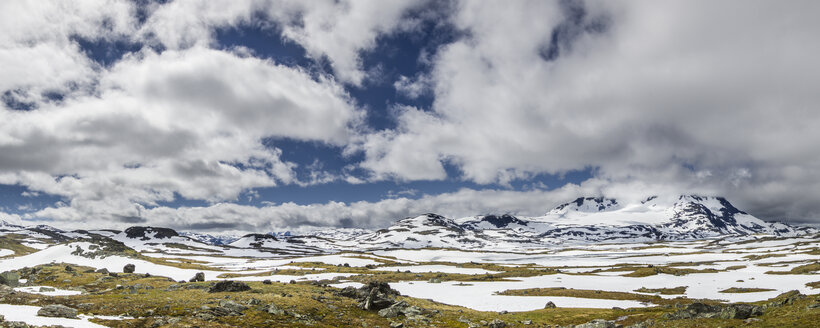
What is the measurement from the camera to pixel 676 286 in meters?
92.9

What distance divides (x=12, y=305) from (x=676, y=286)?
11545 cm

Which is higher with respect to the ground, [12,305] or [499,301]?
[12,305]

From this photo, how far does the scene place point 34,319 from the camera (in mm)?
25656

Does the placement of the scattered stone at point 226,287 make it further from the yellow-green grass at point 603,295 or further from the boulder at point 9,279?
the yellow-green grass at point 603,295

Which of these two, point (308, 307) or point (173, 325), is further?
point (308, 307)

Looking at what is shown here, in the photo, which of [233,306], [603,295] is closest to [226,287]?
[233,306]

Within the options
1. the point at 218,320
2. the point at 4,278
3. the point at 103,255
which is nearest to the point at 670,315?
the point at 218,320

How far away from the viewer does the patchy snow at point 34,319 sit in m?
25.0

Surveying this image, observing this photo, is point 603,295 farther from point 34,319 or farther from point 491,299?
point 34,319

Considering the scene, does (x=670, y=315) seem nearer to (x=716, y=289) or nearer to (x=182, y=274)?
(x=716, y=289)

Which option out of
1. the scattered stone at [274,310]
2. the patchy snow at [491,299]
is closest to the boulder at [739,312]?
the patchy snow at [491,299]

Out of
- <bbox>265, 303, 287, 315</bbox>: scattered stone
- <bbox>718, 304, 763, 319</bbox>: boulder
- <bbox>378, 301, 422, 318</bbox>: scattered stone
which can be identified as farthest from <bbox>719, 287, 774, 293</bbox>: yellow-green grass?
<bbox>265, 303, 287, 315</bbox>: scattered stone

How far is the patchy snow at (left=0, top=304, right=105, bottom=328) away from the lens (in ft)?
82.0

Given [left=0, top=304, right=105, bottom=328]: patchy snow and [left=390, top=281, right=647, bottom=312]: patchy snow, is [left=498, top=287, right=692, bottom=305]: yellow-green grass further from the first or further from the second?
[left=0, top=304, right=105, bottom=328]: patchy snow
